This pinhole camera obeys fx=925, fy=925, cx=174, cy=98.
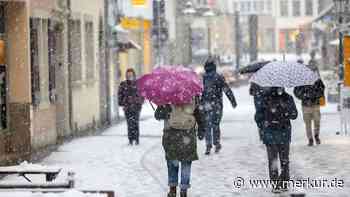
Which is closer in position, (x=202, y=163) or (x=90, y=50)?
(x=202, y=163)

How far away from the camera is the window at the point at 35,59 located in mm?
18609

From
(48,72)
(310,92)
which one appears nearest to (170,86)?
(310,92)

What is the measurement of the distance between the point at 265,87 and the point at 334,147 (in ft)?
19.5

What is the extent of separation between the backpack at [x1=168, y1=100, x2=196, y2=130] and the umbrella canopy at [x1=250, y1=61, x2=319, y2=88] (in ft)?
3.36

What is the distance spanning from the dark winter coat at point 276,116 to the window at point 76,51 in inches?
450

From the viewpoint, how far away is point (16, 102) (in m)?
16.8

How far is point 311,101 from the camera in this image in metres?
17.7

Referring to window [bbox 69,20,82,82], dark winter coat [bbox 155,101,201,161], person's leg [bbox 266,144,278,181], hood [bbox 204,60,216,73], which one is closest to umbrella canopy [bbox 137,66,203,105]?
dark winter coat [bbox 155,101,201,161]

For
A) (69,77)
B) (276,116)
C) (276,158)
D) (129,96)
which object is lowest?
(276,158)

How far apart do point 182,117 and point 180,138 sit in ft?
0.88

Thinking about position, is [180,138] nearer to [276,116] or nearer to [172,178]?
[172,178]

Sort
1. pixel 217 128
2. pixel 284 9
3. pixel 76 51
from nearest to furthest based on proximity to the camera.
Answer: pixel 217 128, pixel 76 51, pixel 284 9

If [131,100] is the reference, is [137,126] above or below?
below

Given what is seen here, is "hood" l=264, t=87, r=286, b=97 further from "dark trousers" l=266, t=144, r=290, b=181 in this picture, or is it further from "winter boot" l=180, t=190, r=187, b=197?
"winter boot" l=180, t=190, r=187, b=197
